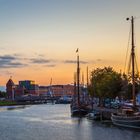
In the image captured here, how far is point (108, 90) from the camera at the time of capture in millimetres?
142875

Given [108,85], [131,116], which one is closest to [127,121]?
[131,116]

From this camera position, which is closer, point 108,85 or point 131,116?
point 131,116

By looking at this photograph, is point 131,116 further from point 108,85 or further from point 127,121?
point 108,85

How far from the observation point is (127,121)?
88.6 m

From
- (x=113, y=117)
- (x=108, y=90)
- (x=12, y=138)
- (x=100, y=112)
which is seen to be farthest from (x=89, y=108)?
(x=12, y=138)

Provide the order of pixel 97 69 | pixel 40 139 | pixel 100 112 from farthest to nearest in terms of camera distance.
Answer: pixel 97 69 < pixel 100 112 < pixel 40 139

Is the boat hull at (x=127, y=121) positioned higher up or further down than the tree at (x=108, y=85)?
further down

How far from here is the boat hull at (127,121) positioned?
A: 8524cm

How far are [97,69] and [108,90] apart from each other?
2076 cm

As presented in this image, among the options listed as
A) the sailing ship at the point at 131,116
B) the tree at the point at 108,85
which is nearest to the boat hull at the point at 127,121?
the sailing ship at the point at 131,116

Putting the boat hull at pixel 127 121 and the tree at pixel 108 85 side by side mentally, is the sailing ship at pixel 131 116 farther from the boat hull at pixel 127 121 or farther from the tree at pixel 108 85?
the tree at pixel 108 85

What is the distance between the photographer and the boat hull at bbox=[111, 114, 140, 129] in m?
85.2

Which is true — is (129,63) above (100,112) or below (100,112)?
above

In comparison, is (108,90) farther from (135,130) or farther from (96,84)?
(135,130)
